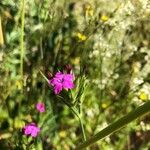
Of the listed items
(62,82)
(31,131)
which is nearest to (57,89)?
(62,82)

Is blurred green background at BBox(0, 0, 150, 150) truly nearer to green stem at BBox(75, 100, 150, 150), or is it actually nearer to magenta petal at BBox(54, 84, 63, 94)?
magenta petal at BBox(54, 84, 63, 94)

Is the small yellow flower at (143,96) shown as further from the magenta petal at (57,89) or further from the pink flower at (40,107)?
the magenta petal at (57,89)

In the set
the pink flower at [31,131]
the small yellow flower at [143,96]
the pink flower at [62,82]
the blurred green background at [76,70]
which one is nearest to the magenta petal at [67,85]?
the pink flower at [62,82]

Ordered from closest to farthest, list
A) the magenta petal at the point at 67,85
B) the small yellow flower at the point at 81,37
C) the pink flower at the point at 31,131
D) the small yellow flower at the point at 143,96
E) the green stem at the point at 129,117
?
the green stem at the point at 129,117 < the magenta petal at the point at 67,85 < the pink flower at the point at 31,131 < the small yellow flower at the point at 143,96 < the small yellow flower at the point at 81,37

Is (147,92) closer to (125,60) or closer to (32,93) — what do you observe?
(125,60)

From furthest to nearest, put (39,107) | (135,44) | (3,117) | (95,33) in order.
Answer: (135,44) → (95,33) → (3,117) → (39,107)

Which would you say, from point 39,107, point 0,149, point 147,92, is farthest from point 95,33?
point 0,149

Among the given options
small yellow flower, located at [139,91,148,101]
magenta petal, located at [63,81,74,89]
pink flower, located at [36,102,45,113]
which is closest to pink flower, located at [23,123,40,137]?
pink flower, located at [36,102,45,113]

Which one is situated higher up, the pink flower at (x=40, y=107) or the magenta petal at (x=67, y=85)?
the magenta petal at (x=67, y=85)
